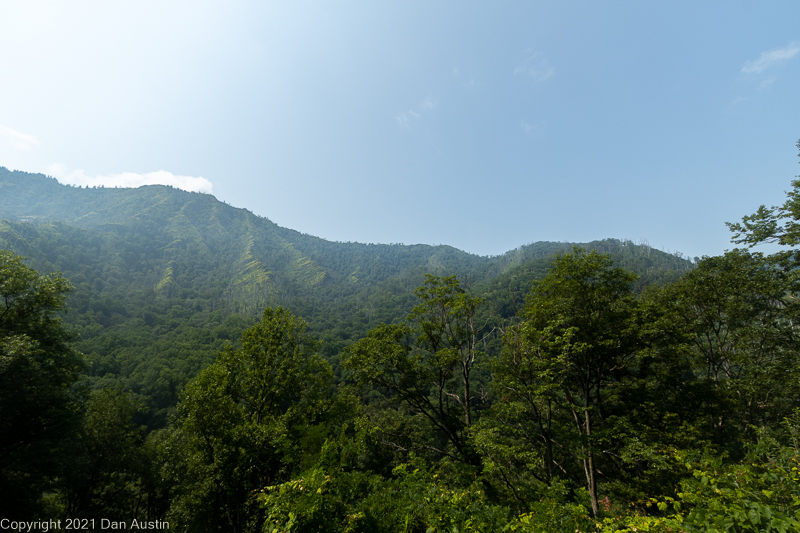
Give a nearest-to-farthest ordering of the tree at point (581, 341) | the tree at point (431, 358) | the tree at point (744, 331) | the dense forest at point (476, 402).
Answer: the dense forest at point (476, 402)
the tree at point (581, 341)
the tree at point (744, 331)
the tree at point (431, 358)

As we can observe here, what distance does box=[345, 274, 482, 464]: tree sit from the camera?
13117mm

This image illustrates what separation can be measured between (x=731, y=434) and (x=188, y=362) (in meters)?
89.2

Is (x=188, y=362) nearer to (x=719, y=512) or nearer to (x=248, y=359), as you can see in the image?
(x=248, y=359)

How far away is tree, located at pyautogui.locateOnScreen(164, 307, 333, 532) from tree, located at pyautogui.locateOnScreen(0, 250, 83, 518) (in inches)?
191

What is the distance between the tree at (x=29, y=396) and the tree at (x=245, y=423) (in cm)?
484

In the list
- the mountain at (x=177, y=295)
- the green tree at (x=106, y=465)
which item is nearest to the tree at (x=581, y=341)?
the green tree at (x=106, y=465)

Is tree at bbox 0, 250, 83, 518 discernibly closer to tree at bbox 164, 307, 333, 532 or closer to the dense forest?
the dense forest

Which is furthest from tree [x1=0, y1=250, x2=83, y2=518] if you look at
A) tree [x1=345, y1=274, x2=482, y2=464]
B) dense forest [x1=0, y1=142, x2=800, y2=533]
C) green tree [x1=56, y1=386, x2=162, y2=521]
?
tree [x1=345, y1=274, x2=482, y2=464]

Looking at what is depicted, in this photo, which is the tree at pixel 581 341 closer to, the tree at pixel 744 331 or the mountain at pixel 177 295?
the tree at pixel 744 331

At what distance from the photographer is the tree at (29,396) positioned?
36.6 ft

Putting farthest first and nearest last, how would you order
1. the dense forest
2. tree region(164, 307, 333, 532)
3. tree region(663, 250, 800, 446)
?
tree region(663, 250, 800, 446) → tree region(164, 307, 333, 532) → the dense forest

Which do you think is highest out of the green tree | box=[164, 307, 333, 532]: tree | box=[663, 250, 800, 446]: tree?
box=[663, 250, 800, 446]: tree

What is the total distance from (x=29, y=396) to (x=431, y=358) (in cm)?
1620

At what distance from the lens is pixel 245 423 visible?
11.2 m
